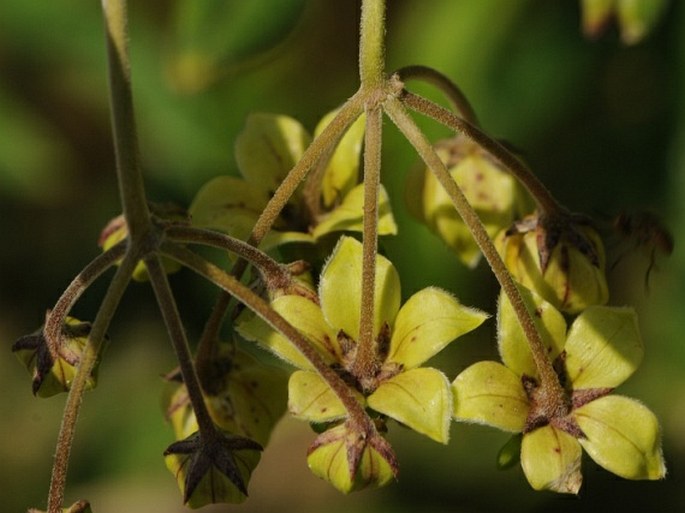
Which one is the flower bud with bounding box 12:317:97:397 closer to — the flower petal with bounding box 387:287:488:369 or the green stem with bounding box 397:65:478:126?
the flower petal with bounding box 387:287:488:369

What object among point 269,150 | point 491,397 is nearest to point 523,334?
point 491,397

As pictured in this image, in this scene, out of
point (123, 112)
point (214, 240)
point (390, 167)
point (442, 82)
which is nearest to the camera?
point (123, 112)

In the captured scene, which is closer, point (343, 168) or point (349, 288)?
point (349, 288)

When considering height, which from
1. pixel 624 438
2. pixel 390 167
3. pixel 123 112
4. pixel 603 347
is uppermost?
pixel 390 167

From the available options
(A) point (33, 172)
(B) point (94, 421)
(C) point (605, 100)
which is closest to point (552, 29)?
(C) point (605, 100)

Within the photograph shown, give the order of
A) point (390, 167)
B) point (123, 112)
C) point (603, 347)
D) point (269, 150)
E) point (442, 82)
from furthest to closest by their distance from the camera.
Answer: point (390, 167) < point (269, 150) < point (442, 82) < point (603, 347) < point (123, 112)

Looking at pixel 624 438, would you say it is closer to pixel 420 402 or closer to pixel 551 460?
pixel 551 460

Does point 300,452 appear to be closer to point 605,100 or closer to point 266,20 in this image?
point 605,100
